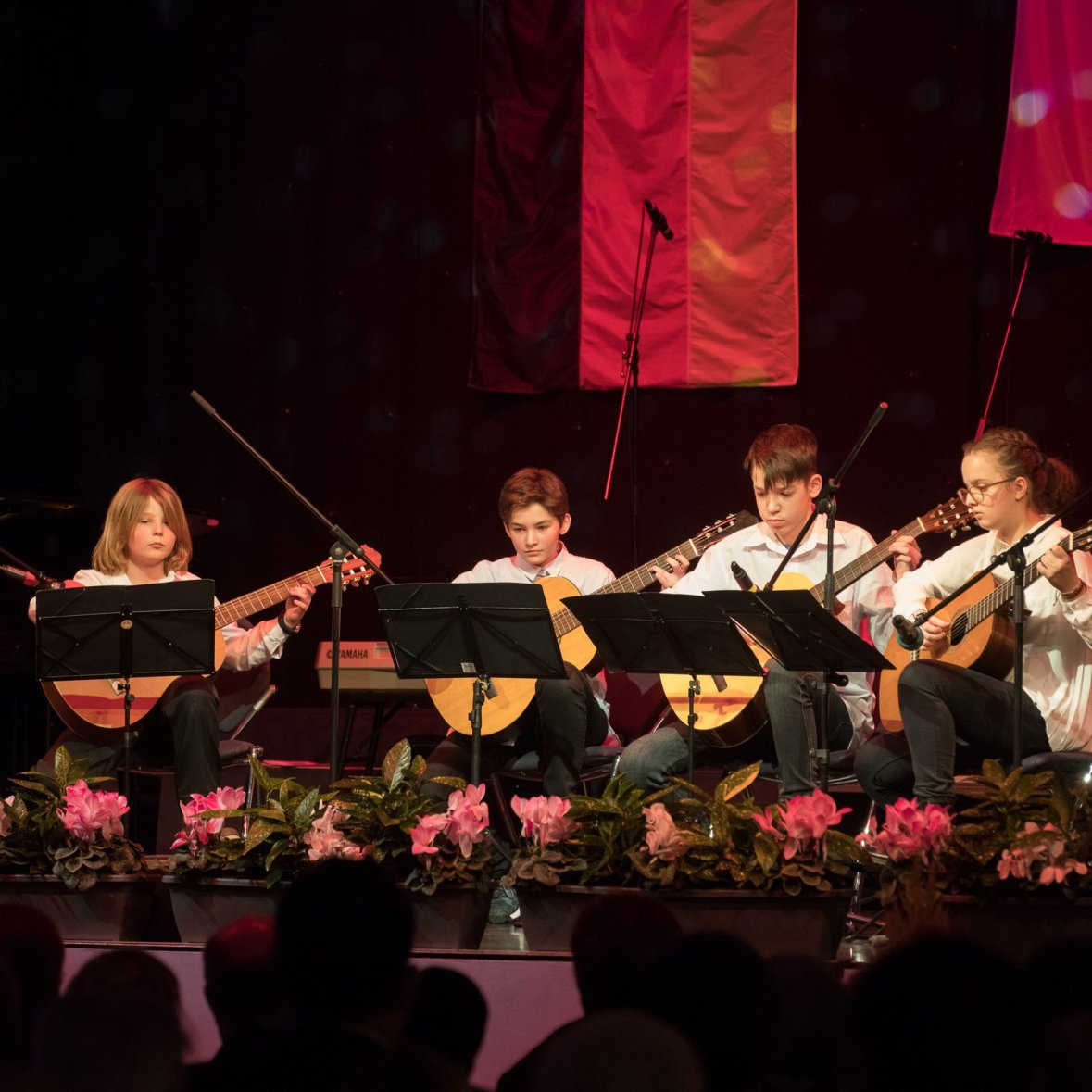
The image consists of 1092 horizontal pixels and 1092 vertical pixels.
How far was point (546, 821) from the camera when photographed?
373 cm

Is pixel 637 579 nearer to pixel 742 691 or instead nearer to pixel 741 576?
pixel 741 576

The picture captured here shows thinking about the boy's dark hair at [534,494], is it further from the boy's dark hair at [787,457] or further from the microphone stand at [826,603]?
the microphone stand at [826,603]

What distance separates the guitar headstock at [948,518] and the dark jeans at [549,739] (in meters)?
1.35

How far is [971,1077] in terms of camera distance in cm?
182

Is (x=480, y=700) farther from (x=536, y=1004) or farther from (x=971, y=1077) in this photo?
(x=971, y=1077)

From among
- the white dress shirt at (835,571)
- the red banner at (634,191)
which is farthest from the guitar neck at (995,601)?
the red banner at (634,191)

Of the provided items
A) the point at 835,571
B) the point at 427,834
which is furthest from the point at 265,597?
the point at 835,571

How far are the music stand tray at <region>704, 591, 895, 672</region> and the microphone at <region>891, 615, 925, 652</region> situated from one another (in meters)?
0.53

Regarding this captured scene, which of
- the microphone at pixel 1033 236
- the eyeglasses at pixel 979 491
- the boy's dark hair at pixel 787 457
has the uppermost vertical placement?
the microphone at pixel 1033 236

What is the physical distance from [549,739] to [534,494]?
3.51 ft

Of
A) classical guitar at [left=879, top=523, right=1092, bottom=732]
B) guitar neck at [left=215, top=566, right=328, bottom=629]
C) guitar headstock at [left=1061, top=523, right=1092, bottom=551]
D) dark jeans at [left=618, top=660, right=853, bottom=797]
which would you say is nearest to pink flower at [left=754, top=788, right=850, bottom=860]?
dark jeans at [left=618, top=660, right=853, bottom=797]

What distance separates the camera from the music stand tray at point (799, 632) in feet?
13.1

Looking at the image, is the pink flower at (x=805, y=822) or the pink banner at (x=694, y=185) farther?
the pink banner at (x=694, y=185)

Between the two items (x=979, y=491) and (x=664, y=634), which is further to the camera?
(x=979, y=491)
